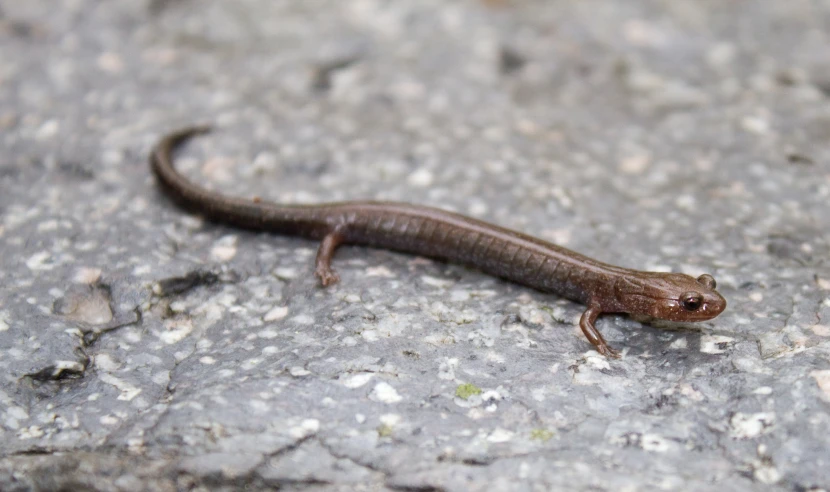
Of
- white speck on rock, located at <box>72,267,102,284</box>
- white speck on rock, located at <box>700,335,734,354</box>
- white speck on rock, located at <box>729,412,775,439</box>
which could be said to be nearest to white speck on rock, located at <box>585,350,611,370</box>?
white speck on rock, located at <box>700,335,734,354</box>

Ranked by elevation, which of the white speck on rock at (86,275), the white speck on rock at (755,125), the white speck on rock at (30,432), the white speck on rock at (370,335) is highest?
the white speck on rock at (755,125)

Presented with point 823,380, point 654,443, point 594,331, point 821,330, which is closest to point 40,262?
point 594,331

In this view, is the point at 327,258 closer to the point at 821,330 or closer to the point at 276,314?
the point at 276,314

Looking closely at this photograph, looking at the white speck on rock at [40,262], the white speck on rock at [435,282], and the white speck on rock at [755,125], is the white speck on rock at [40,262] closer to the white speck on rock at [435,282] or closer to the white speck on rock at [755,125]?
the white speck on rock at [435,282]

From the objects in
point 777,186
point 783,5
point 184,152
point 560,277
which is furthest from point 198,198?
point 783,5

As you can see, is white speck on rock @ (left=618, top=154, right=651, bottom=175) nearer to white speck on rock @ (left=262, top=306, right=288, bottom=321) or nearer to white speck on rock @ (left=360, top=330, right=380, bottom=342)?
white speck on rock @ (left=360, top=330, right=380, bottom=342)

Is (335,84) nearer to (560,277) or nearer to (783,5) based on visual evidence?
(560,277)

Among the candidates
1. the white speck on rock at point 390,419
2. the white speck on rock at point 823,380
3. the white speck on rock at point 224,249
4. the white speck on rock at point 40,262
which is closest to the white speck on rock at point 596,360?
the white speck on rock at point 823,380
